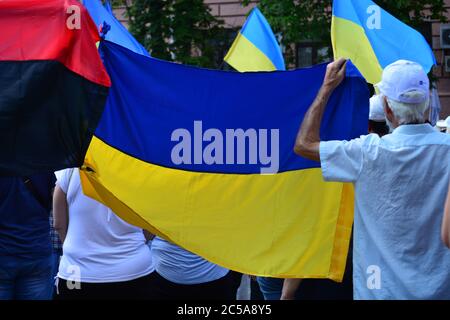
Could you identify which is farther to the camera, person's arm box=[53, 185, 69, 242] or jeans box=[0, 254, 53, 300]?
person's arm box=[53, 185, 69, 242]

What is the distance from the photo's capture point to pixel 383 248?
3.41m

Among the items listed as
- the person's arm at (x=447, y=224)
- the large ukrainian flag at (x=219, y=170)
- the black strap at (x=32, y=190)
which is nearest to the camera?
the person's arm at (x=447, y=224)

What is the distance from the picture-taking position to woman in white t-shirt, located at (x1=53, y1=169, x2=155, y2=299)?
4.90 meters

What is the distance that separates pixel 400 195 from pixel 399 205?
0.15 feet

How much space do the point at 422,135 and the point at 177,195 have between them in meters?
1.29

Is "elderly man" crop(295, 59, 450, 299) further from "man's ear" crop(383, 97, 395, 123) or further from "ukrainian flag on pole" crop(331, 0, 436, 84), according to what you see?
"ukrainian flag on pole" crop(331, 0, 436, 84)

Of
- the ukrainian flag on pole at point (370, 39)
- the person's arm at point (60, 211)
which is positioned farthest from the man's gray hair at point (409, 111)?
the person's arm at point (60, 211)

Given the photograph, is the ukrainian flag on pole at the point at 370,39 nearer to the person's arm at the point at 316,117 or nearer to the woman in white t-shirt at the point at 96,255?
the person's arm at the point at 316,117

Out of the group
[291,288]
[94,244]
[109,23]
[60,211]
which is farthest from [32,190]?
[291,288]

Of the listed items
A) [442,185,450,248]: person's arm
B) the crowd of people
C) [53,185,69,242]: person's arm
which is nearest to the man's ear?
the crowd of people

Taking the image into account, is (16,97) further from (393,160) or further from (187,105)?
(393,160)

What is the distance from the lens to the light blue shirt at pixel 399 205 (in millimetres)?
3373

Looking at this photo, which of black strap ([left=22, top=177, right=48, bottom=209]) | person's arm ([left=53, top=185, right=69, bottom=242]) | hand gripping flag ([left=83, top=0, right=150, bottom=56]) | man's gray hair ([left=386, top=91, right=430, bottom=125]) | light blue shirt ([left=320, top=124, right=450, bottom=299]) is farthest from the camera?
hand gripping flag ([left=83, top=0, right=150, bottom=56])

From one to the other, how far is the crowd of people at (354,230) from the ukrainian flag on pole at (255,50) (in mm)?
2483
